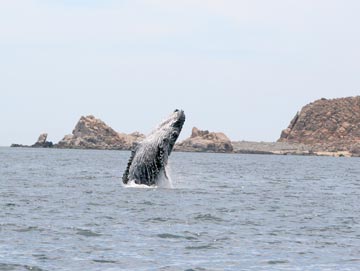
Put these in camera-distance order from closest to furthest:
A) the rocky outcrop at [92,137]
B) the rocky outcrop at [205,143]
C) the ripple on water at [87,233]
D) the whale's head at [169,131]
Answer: the ripple on water at [87,233], the whale's head at [169,131], the rocky outcrop at [92,137], the rocky outcrop at [205,143]

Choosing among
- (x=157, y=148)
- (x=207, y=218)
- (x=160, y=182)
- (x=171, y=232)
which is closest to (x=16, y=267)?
(x=171, y=232)

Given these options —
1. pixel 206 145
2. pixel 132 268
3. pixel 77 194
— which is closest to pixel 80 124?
pixel 206 145

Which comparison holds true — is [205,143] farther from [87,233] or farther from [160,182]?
[87,233]

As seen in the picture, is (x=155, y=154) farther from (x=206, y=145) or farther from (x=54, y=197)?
(x=206, y=145)

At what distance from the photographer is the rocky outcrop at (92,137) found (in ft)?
599

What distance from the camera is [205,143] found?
626 feet

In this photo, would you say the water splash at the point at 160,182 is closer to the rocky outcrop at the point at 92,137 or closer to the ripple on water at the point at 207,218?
the ripple on water at the point at 207,218

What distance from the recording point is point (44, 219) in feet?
69.5

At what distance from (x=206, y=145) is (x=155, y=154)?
536 ft

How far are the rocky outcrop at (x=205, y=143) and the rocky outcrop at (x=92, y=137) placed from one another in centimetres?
1396

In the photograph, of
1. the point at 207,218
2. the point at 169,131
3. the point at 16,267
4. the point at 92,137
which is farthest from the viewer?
the point at 92,137

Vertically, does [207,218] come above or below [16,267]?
above

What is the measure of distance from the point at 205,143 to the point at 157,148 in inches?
6452

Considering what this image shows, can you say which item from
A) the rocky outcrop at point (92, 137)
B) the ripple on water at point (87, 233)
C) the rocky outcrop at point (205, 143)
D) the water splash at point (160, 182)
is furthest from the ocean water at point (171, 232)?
the rocky outcrop at point (205, 143)
